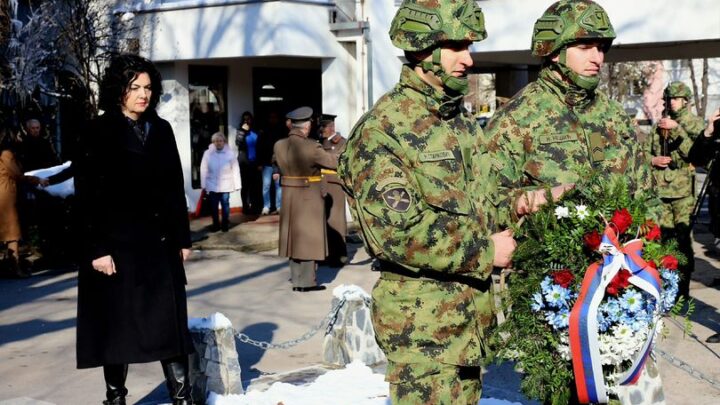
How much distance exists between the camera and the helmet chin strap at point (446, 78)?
13.6 ft

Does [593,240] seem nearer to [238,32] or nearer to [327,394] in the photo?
[327,394]

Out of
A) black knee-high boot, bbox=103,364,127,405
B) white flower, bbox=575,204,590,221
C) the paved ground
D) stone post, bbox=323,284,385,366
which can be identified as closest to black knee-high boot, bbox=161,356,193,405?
black knee-high boot, bbox=103,364,127,405

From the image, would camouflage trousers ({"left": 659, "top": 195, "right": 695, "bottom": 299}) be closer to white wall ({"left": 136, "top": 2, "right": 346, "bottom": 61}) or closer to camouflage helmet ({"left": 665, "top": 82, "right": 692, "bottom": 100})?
camouflage helmet ({"left": 665, "top": 82, "right": 692, "bottom": 100})

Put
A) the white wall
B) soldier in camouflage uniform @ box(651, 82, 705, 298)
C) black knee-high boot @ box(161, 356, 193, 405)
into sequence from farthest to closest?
the white wall, soldier in camouflage uniform @ box(651, 82, 705, 298), black knee-high boot @ box(161, 356, 193, 405)

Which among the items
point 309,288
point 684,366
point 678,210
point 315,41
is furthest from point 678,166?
point 315,41

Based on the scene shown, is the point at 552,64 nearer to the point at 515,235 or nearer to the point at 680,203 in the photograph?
the point at 515,235

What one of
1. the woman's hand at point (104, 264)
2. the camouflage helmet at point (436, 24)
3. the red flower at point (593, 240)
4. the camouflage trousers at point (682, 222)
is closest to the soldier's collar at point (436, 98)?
the camouflage helmet at point (436, 24)

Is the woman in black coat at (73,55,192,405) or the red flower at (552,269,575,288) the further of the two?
the woman in black coat at (73,55,192,405)

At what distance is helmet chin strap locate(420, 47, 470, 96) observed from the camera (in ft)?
13.6

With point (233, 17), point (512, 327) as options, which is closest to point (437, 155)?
point (512, 327)

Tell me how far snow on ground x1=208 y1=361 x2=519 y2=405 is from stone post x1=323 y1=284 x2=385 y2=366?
41 centimetres

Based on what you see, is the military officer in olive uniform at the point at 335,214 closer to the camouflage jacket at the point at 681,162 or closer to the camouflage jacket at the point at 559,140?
the camouflage jacket at the point at 681,162

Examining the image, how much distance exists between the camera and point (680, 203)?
36.6ft

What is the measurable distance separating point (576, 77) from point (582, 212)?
1122 millimetres
